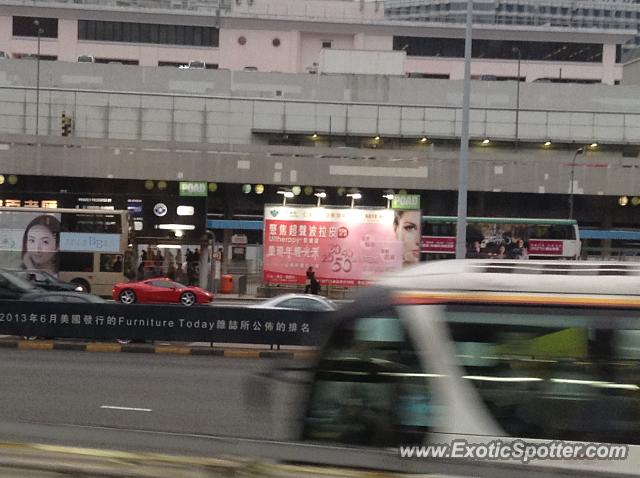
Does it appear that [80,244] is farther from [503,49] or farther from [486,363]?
[503,49]

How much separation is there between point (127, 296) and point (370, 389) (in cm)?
2889

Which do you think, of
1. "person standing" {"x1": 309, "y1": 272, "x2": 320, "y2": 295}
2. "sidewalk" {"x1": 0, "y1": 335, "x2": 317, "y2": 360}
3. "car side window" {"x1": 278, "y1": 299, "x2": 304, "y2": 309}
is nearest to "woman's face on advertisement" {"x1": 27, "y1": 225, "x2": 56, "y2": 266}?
"person standing" {"x1": 309, "y1": 272, "x2": 320, "y2": 295}

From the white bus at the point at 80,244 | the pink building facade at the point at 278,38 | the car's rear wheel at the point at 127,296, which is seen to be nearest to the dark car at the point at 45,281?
the car's rear wheel at the point at 127,296

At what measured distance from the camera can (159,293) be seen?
3369cm

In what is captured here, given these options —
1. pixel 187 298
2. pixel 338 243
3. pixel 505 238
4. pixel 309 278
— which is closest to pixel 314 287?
pixel 309 278

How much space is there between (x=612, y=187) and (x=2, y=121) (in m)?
38.5

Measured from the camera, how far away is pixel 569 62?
75688 mm

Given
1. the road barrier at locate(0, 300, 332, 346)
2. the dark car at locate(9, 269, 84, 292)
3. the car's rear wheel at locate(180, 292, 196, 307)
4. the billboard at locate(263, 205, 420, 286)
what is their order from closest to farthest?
the road barrier at locate(0, 300, 332, 346), the dark car at locate(9, 269, 84, 292), the car's rear wheel at locate(180, 292, 196, 307), the billboard at locate(263, 205, 420, 286)

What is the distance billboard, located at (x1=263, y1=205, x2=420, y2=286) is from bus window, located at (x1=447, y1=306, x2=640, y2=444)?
2796cm

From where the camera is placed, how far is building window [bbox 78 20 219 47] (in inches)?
2849

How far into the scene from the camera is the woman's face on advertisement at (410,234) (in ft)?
111

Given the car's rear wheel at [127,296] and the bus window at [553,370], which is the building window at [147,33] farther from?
the bus window at [553,370]

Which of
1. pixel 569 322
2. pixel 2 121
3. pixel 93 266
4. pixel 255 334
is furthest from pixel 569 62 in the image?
pixel 569 322

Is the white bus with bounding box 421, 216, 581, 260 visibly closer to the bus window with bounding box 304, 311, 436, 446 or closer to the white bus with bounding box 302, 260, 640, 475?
the white bus with bounding box 302, 260, 640, 475
